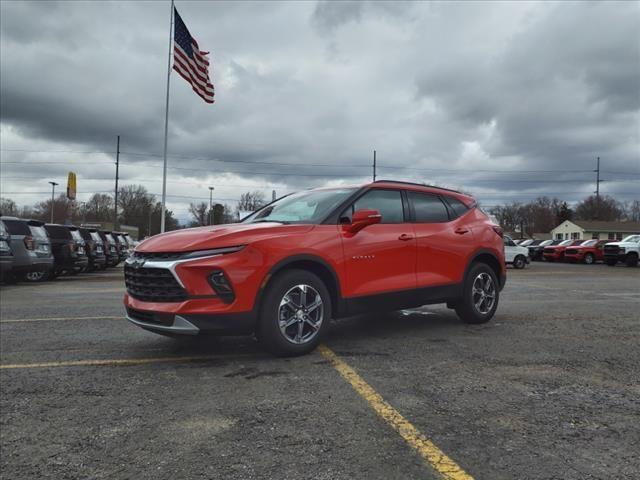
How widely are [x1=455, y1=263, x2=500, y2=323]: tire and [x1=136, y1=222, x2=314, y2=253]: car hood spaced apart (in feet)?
8.52

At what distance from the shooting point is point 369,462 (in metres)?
2.51

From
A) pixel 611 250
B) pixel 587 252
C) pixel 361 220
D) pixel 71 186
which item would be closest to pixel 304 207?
pixel 361 220

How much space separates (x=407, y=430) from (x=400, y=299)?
98.5 inches

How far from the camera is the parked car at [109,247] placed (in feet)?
61.9

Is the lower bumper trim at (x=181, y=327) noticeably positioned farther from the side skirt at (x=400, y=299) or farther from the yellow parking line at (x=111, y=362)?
the side skirt at (x=400, y=299)

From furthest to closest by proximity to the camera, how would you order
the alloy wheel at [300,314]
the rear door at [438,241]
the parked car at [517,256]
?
the parked car at [517,256] < the rear door at [438,241] < the alloy wheel at [300,314]

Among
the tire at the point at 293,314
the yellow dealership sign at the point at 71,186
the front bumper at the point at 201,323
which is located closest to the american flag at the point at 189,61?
the tire at the point at 293,314

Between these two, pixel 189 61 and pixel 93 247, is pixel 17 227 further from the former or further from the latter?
pixel 189 61

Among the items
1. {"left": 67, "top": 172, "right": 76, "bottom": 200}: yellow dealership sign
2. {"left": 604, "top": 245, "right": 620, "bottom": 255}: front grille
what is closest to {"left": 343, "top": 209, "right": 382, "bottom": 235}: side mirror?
{"left": 604, "top": 245, "right": 620, "bottom": 255}: front grille

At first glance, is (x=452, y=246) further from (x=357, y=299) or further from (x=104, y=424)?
(x=104, y=424)

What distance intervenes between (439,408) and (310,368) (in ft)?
4.20

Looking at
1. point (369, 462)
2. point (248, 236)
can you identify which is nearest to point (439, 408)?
point (369, 462)

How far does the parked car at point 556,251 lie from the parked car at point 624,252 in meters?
4.28

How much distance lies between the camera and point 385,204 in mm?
5500
